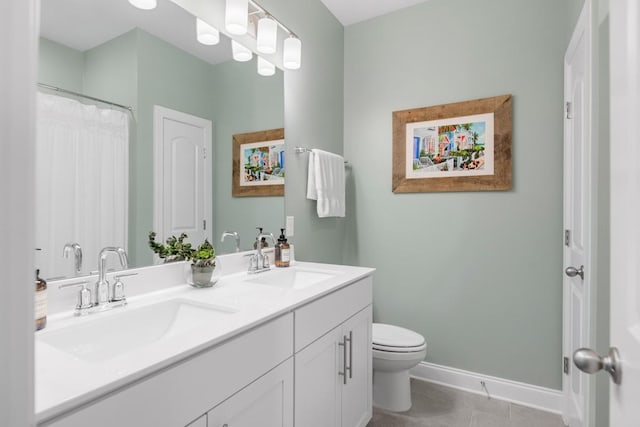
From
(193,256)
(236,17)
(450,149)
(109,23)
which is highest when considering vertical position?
(236,17)

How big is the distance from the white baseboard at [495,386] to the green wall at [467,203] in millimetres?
44

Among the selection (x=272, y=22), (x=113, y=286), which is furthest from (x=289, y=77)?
(x=113, y=286)

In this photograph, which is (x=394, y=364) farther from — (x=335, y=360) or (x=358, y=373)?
(x=335, y=360)

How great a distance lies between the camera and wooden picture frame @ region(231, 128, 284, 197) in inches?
68.0

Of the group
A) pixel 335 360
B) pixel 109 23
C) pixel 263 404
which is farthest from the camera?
pixel 335 360

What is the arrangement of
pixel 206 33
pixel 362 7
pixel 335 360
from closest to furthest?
pixel 335 360 < pixel 206 33 < pixel 362 7

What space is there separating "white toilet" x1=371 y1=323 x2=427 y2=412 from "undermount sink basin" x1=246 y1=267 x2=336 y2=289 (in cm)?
54

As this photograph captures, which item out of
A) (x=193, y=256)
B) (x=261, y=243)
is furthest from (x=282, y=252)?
(x=193, y=256)

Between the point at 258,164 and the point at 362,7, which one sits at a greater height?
the point at 362,7

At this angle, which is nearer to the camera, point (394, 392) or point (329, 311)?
point (329, 311)

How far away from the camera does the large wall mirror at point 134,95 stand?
3.39ft

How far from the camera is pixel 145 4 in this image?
129cm

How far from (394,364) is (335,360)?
0.64 m

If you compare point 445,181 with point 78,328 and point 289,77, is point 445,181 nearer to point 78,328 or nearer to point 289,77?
point 289,77
